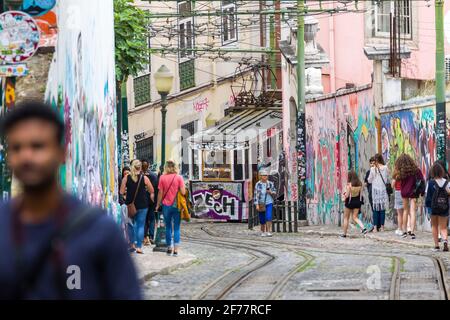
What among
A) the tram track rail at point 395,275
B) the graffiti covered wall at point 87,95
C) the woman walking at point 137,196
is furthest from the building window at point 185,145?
the graffiti covered wall at point 87,95

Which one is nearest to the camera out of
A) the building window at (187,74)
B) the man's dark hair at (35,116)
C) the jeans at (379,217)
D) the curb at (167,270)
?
the man's dark hair at (35,116)

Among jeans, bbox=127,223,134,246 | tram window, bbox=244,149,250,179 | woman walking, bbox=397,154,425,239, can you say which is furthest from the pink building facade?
jeans, bbox=127,223,134,246

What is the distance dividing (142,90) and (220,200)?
16.5 metres

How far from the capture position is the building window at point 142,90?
5761 centimetres

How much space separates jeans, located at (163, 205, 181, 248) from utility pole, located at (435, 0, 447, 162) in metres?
7.90

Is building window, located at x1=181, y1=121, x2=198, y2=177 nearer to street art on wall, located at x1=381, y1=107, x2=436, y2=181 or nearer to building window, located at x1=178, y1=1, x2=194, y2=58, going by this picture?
building window, located at x1=178, y1=1, x2=194, y2=58

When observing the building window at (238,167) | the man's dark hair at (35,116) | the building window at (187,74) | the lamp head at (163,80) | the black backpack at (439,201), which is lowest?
the black backpack at (439,201)

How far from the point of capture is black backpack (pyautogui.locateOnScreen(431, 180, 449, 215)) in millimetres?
22453

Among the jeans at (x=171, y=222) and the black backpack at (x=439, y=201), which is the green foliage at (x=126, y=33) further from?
the black backpack at (x=439, y=201)

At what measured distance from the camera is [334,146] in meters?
37.6

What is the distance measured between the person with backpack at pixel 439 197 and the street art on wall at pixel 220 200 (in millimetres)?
19128

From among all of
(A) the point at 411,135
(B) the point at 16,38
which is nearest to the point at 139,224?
(B) the point at 16,38
